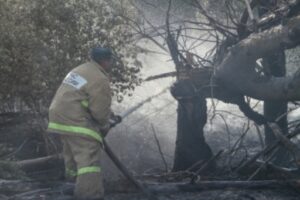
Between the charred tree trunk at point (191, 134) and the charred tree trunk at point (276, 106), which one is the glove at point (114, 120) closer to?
the charred tree trunk at point (191, 134)

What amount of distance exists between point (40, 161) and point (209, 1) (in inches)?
151

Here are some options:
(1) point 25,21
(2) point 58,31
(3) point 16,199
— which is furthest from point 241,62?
(3) point 16,199

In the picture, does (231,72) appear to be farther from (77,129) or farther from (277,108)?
(77,129)

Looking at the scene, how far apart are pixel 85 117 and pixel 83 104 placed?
0.46 ft

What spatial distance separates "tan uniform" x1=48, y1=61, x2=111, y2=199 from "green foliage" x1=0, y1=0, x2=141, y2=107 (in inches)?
68.3

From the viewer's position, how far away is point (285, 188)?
19.9 ft

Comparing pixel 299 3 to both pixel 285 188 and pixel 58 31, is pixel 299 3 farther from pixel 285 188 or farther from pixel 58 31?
pixel 58 31

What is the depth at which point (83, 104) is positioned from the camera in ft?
17.8

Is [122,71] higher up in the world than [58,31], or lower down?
lower down

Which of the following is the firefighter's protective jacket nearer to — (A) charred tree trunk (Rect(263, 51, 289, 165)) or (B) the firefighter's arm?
(B) the firefighter's arm

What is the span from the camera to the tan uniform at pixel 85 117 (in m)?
5.35

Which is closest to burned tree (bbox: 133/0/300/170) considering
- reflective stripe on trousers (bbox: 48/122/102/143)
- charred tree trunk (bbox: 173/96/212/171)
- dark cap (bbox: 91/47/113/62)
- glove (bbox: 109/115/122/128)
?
charred tree trunk (bbox: 173/96/212/171)

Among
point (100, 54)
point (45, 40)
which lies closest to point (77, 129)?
point (100, 54)

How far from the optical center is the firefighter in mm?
5348
